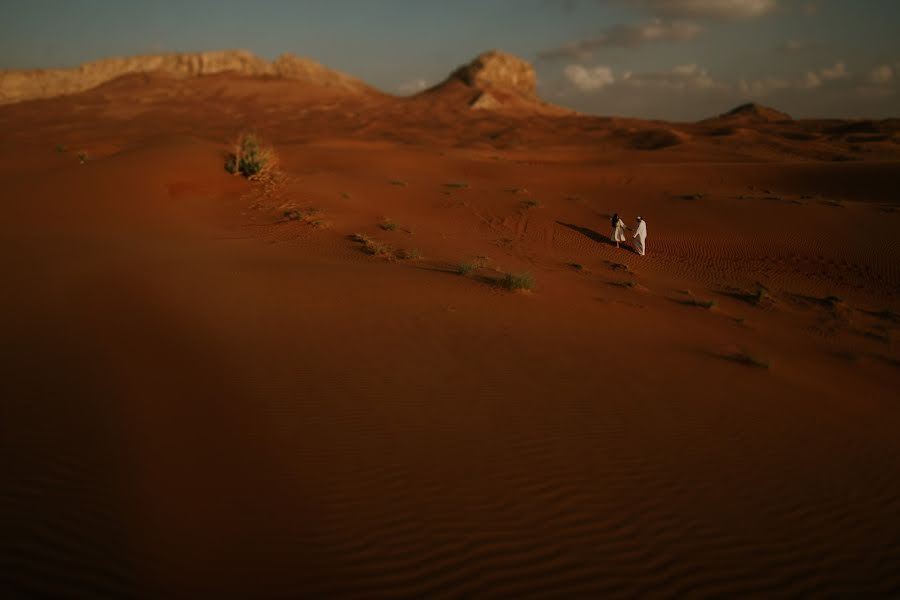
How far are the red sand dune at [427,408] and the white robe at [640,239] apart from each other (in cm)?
73

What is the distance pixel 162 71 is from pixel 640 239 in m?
89.0

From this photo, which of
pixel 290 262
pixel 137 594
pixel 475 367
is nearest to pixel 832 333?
pixel 475 367

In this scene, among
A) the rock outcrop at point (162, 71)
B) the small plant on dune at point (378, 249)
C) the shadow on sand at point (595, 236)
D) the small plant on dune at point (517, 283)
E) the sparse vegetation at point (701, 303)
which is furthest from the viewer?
the rock outcrop at point (162, 71)

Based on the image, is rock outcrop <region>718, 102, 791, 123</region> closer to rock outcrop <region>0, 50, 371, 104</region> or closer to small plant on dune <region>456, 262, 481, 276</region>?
rock outcrop <region>0, 50, 371, 104</region>

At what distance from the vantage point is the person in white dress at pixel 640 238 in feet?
50.7

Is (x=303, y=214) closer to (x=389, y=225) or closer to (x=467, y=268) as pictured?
(x=389, y=225)

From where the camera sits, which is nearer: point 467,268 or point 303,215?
point 467,268

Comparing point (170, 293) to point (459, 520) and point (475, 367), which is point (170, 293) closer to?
point (475, 367)

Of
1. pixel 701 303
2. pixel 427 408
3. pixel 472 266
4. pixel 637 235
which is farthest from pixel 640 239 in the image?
pixel 427 408

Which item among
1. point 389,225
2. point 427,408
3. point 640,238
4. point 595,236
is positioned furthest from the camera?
point 595,236

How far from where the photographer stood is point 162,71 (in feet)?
267

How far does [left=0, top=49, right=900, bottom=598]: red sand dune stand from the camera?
12.0 feet

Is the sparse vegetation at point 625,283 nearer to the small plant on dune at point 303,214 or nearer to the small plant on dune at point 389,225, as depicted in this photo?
the small plant on dune at point 389,225

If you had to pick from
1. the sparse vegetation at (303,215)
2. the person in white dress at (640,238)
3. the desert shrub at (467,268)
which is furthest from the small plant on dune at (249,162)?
the person in white dress at (640,238)
